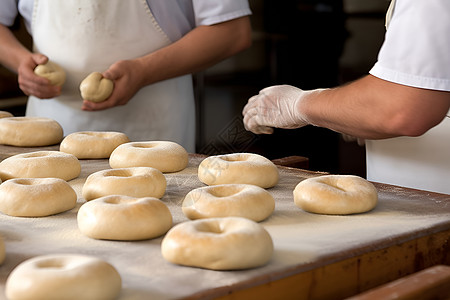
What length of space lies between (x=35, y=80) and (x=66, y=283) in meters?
1.63

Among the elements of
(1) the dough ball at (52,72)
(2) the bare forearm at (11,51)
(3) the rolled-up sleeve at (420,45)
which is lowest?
(1) the dough ball at (52,72)

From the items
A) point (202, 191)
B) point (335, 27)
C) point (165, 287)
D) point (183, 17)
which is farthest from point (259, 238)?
point (335, 27)

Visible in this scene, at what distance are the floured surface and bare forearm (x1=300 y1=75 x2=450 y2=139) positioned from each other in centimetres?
19

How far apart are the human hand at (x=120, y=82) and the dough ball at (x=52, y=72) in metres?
0.16

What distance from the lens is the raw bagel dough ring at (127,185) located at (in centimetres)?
151

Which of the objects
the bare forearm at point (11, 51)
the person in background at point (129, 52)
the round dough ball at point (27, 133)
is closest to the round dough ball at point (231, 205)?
the round dough ball at point (27, 133)

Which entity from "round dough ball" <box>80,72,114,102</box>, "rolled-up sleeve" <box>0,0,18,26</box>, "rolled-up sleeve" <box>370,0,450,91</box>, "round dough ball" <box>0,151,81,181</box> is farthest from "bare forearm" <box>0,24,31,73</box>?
"rolled-up sleeve" <box>370,0,450,91</box>

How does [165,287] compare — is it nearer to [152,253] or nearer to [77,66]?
[152,253]

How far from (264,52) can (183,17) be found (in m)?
1.89

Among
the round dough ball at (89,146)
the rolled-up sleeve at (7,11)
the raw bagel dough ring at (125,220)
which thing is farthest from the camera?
the rolled-up sleeve at (7,11)

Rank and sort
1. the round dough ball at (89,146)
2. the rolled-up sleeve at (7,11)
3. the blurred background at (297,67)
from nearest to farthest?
1. the round dough ball at (89,146)
2. the rolled-up sleeve at (7,11)
3. the blurred background at (297,67)

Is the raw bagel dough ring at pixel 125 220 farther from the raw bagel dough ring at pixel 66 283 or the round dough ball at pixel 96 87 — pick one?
the round dough ball at pixel 96 87

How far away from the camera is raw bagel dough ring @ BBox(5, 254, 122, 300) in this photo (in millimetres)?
939

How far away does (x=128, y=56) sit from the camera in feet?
8.27
